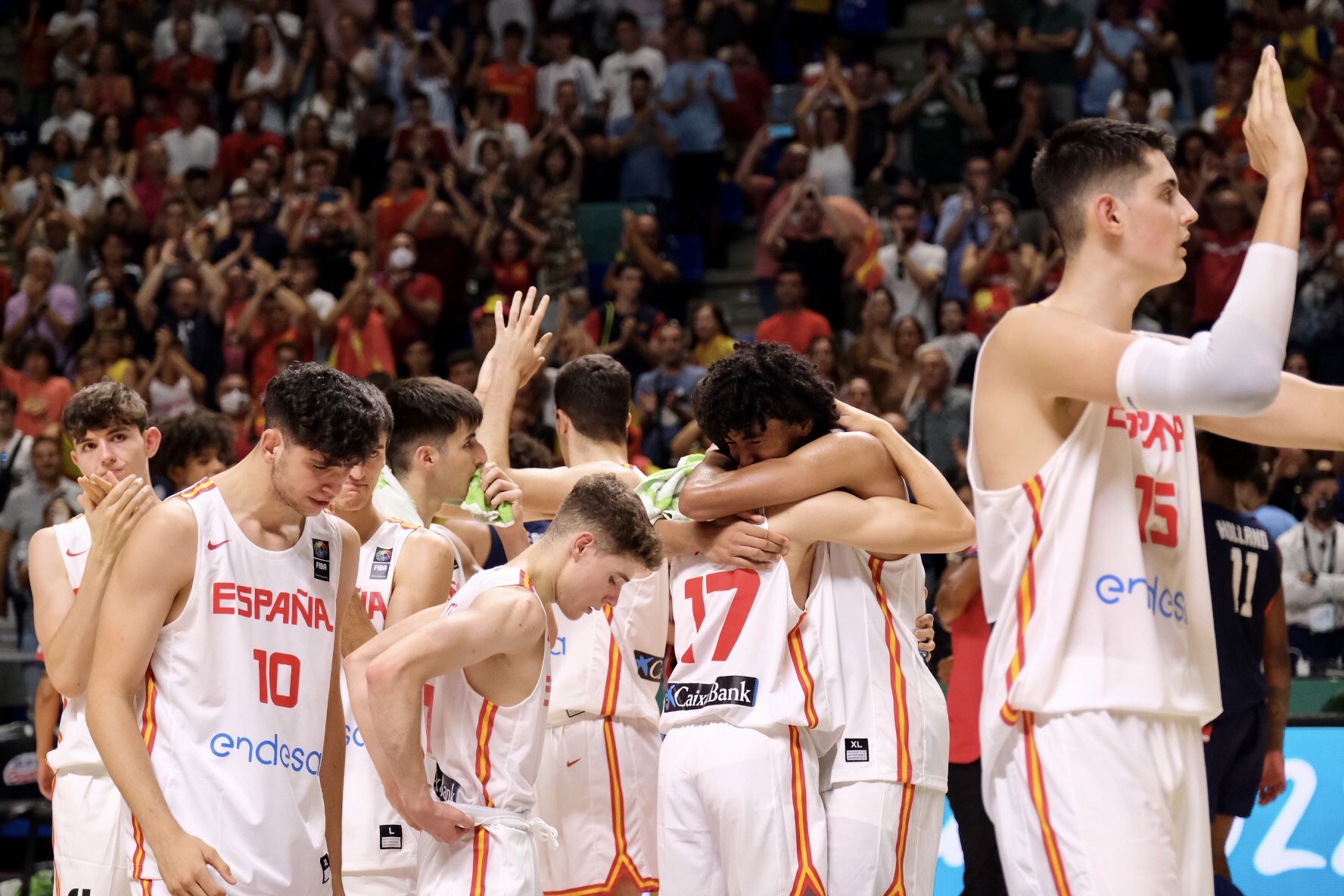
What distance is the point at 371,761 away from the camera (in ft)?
16.6

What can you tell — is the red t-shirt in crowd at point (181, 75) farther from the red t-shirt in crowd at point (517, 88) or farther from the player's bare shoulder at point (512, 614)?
the player's bare shoulder at point (512, 614)

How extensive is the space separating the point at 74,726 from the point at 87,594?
1.04m

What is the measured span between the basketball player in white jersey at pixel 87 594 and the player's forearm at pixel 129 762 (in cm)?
40

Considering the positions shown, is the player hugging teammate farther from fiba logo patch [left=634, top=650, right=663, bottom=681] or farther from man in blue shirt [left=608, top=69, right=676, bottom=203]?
man in blue shirt [left=608, top=69, right=676, bottom=203]

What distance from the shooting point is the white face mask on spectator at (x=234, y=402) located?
43.7 ft

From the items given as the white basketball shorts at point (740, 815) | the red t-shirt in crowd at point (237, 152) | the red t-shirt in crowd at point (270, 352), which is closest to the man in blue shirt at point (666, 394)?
the red t-shirt in crowd at point (270, 352)

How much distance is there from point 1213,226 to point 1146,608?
1023cm

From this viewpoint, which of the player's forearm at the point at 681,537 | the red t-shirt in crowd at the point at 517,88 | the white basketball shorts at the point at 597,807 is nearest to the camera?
the player's forearm at the point at 681,537

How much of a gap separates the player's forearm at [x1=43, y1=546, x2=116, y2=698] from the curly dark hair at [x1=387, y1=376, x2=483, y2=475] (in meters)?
1.36

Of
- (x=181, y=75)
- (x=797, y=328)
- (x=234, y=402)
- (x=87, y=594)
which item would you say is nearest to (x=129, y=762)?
(x=87, y=594)

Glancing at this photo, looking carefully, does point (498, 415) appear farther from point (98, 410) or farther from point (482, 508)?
point (98, 410)

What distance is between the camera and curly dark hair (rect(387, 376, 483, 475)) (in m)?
5.40

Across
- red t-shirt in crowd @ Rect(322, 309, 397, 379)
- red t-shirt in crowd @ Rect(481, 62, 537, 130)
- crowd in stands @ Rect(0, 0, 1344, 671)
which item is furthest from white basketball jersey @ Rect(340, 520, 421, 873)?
red t-shirt in crowd @ Rect(481, 62, 537, 130)

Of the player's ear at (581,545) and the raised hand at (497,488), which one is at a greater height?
the raised hand at (497,488)
